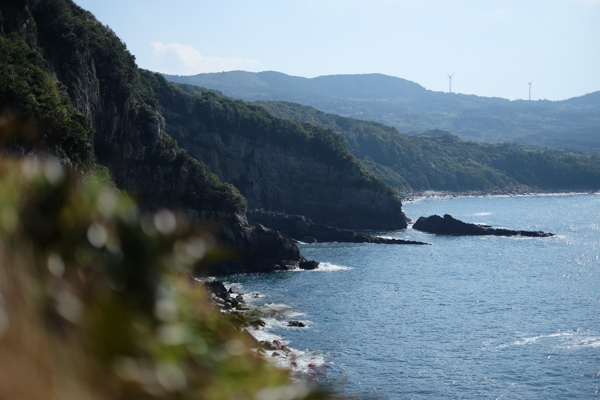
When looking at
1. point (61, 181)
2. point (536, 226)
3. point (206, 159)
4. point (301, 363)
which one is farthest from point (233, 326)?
point (536, 226)

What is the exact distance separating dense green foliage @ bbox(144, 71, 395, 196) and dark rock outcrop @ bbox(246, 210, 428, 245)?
66.9 ft

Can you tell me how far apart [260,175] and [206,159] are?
41.2ft

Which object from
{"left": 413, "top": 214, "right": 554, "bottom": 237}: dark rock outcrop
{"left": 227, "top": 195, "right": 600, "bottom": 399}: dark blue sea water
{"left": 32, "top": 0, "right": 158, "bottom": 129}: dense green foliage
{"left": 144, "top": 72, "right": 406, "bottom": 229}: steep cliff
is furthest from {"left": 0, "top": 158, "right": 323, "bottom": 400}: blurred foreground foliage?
{"left": 413, "top": 214, "right": 554, "bottom": 237}: dark rock outcrop

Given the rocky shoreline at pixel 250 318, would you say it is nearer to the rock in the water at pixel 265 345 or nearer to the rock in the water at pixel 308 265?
the rock in the water at pixel 265 345

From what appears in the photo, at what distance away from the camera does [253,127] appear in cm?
12356

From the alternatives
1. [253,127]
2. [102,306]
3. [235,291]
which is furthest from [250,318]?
[253,127]

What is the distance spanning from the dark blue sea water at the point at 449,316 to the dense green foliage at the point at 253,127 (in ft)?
87.4

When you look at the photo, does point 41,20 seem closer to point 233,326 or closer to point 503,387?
point 503,387

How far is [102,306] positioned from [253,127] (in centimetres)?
12225

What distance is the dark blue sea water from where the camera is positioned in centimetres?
3878

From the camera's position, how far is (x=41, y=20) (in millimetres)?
62625

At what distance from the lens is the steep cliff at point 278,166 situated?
376ft

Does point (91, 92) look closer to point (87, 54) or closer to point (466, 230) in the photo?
point (87, 54)

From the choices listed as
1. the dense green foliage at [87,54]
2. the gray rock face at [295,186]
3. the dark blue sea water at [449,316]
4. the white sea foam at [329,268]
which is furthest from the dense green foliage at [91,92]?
the gray rock face at [295,186]
